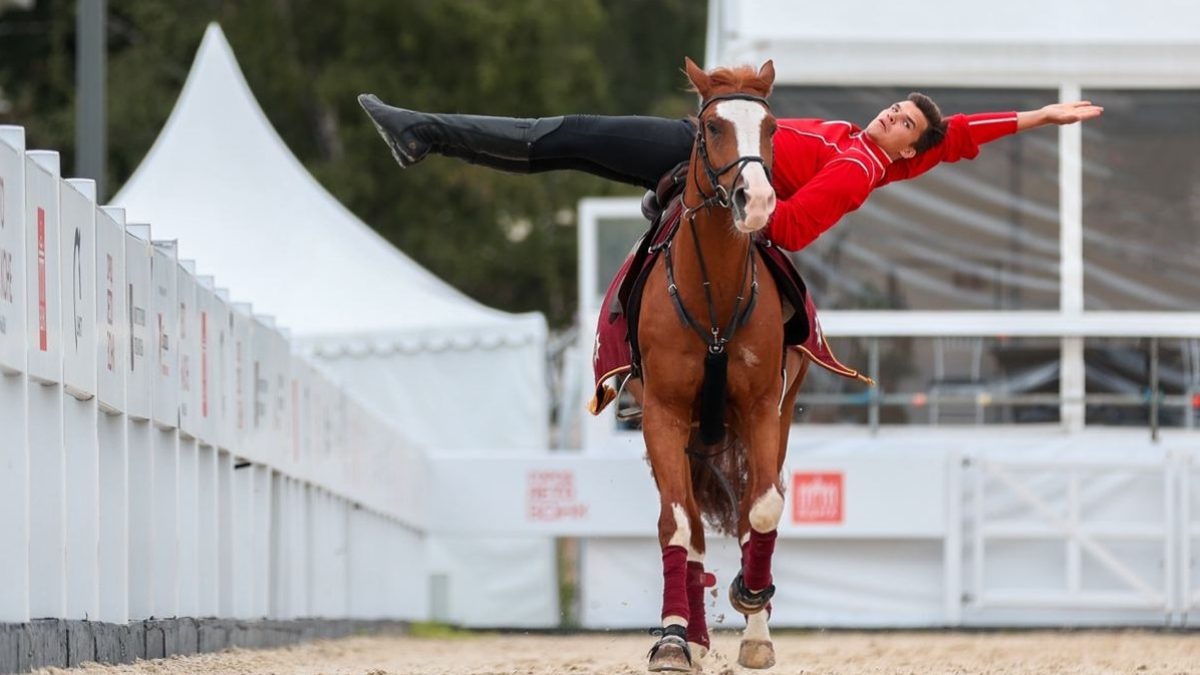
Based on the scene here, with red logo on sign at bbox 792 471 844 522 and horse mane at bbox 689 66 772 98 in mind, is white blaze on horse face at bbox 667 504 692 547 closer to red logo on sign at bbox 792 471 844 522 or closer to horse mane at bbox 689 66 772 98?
horse mane at bbox 689 66 772 98

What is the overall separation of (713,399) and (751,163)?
3.96ft

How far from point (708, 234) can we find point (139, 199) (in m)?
13.0

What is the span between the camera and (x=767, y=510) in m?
8.66

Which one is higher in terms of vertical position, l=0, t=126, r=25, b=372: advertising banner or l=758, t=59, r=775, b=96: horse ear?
l=758, t=59, r=775, b=96: horse ear

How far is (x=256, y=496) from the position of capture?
1165 cm

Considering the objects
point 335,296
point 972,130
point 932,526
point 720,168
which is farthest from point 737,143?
point 335,296

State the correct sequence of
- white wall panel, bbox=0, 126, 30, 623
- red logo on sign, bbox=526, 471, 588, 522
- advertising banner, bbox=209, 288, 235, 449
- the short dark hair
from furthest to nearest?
red logo on sign, bbox=526, 471, 588, 522
advertising banner, bbox=209, 288, 235, 449
the short dark hair
white wall panel, bbox=0, 126, 30, 623

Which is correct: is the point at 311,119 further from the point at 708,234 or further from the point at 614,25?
the point at 708,234

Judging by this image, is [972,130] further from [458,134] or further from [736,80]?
[458,134]

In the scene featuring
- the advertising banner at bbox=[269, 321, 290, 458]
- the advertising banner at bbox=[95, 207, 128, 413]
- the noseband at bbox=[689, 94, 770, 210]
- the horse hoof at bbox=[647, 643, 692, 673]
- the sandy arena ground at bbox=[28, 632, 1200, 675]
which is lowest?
the sandy arena ground at bbox=[28, 632, 1200, 675]

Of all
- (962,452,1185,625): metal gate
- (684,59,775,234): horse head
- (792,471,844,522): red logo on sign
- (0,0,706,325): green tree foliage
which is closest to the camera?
(684,59,775,234): horse head

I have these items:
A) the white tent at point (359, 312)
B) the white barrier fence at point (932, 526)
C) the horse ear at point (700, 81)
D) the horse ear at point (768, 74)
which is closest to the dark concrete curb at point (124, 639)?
the horse ear at point (700, 81)

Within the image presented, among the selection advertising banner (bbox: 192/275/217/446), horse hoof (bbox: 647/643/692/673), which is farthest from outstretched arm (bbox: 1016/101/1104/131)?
advertising banner (bbox: 192/275/217/446)

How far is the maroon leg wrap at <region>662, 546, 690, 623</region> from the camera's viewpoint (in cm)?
845
